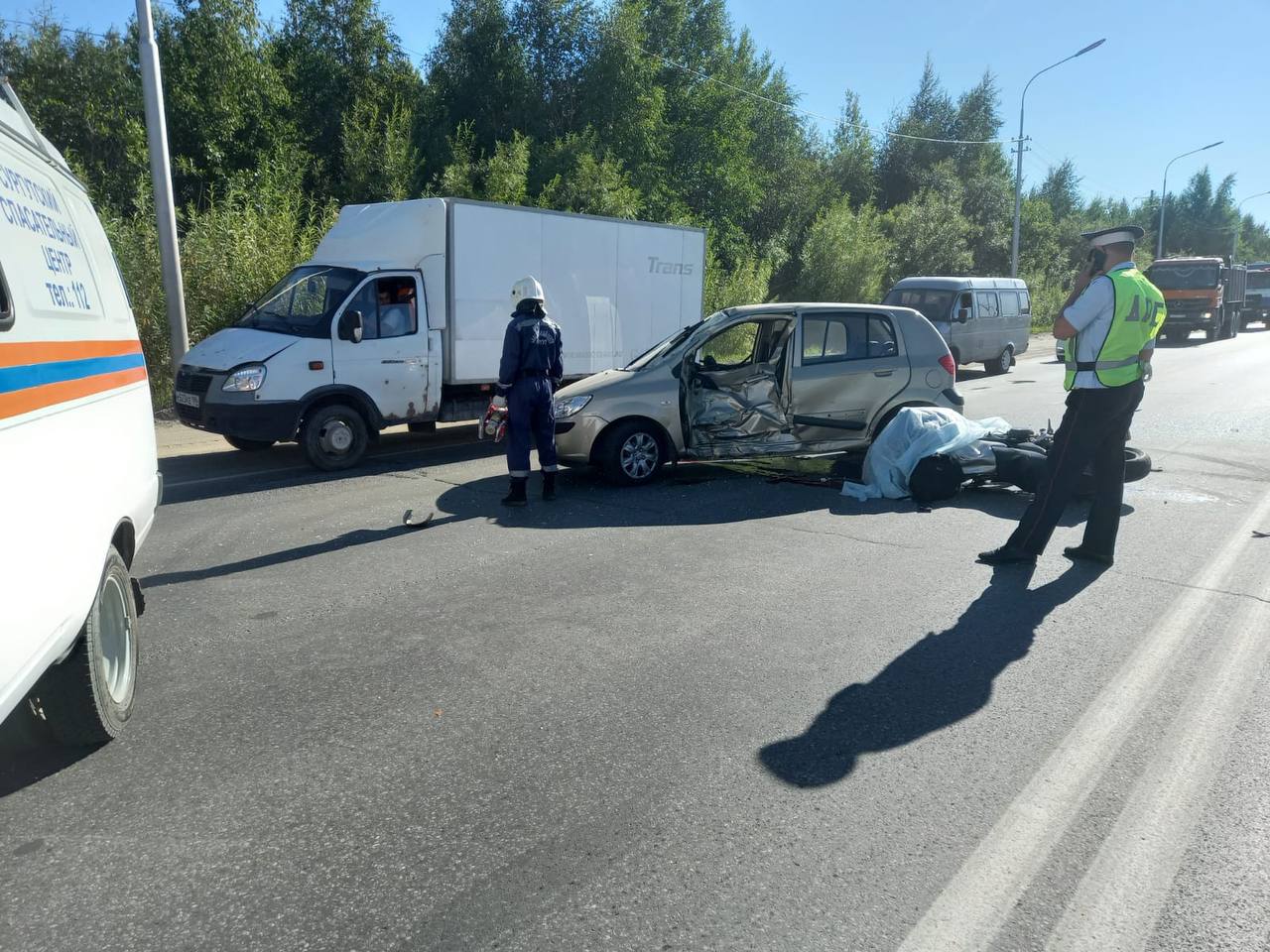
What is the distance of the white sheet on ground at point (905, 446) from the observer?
8203 millimetres

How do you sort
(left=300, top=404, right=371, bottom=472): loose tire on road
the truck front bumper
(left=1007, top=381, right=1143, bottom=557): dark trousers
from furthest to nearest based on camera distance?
(left=300, top=404, right=371, bottom=472): loose tire on road < the truck front bumper < (left=1007, top=381, right=1143, bottom=557): dark trousers

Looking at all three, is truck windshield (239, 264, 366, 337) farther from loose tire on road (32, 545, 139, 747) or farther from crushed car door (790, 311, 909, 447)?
loose tire on road (32, 545, 139, 747)

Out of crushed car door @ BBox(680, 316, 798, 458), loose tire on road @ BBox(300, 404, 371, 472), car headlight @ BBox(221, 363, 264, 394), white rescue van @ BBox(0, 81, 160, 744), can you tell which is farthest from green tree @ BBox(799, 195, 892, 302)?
white rescue van @ BBox(0, 81, 160, 744)

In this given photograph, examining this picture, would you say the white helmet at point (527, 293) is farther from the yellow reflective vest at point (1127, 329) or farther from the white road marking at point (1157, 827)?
the white road marking at point (1157, 827)

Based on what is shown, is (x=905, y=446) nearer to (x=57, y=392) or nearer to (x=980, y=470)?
(x=980, y=470)

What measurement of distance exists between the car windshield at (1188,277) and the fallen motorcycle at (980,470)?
27.7 meters

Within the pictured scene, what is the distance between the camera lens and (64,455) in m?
3.03

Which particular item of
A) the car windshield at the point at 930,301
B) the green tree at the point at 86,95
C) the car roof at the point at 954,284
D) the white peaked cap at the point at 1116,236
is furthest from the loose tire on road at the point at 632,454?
the green tree at the point at 86,95

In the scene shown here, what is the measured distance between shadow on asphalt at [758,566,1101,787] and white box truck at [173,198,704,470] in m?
4.99

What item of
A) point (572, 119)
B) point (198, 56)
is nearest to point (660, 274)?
Result: point (198, 56)

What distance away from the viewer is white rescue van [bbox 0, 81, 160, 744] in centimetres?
255

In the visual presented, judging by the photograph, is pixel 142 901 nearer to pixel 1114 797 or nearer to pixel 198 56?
pixel 1114 797

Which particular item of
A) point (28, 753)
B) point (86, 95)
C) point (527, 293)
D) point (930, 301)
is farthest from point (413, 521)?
point (86, 95)

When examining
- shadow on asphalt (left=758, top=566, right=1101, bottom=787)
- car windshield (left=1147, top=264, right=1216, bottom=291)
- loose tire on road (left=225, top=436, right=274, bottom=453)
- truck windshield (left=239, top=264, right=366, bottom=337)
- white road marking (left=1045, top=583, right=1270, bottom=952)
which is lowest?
white road marking (left=1045, top=583, right=1270, bottom=952)
